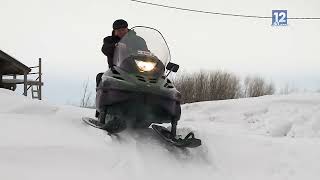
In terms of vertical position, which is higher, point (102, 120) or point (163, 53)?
point (163, 53)

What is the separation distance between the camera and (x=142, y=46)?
6.47m

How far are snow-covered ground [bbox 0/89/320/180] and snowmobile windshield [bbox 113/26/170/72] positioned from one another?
0.91 metres

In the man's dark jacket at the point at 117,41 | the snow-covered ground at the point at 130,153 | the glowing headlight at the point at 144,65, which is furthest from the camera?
the man's dark jacket at the point at 117,41

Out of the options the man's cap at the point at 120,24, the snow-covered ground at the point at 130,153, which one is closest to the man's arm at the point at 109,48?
the man's cap at the point at 120,24

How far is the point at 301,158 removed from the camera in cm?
568

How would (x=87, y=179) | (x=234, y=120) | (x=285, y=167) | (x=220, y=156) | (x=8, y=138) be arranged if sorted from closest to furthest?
(x=87, y=179), (x=8, y=138), (x=285, y=167), (x=220, y=156), (x=234, y=120)

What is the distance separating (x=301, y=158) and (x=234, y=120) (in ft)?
14.3

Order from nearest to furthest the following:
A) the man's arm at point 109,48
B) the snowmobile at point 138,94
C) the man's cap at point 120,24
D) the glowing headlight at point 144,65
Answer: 1. the snowmobile at point 138,94
2. the glowing headlight at point 144,65
3. the man's arm at point 109,48
4. the man's cap at point 120,24

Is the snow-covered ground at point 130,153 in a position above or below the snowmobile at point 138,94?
below

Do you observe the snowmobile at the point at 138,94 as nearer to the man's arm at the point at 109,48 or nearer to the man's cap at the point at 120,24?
the man's arm at the point at 109,48

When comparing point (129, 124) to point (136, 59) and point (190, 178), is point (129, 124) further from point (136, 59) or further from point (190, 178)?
point (190, 178)

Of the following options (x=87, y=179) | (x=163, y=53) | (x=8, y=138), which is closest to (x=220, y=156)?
(x=163, y=53)

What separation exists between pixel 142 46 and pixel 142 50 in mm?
130

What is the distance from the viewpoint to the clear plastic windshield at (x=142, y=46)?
6.32 metres
